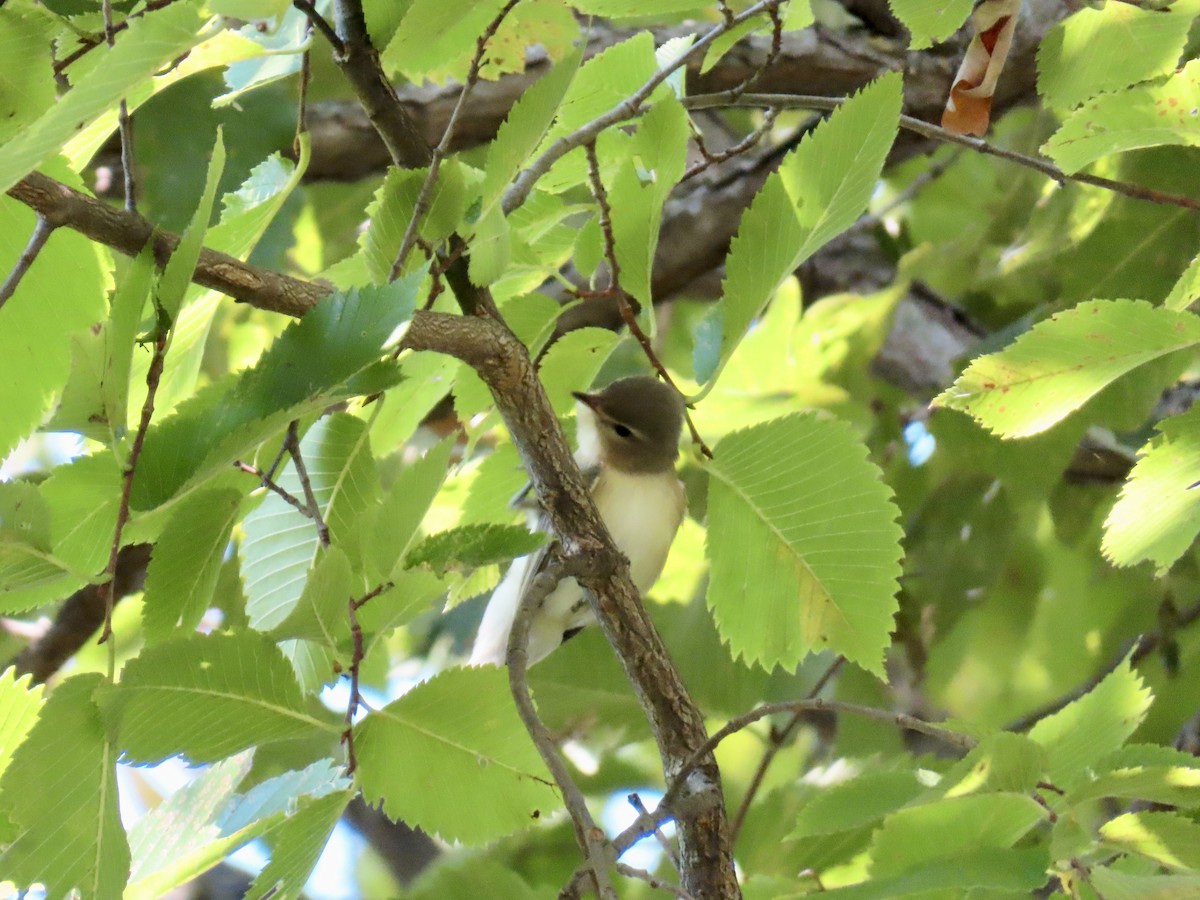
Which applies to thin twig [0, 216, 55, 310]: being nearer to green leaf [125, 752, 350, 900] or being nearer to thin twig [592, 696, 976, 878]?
green leaf [125, 752, 350, 900]

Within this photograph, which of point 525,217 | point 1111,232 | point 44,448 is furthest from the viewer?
point 44,448

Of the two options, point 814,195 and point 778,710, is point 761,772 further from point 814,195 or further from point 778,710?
point 814,195

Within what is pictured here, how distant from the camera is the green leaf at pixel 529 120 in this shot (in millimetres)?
1355

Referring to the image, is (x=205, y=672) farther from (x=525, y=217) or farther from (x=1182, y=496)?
(x=1182, y=496)

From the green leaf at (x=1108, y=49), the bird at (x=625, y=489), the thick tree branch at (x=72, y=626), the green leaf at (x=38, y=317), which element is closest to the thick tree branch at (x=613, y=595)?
the green leaf at (x=38, y=317)

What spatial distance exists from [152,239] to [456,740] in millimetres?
623

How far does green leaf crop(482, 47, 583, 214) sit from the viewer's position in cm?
136

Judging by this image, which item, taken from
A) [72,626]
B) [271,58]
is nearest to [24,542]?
[271,58]

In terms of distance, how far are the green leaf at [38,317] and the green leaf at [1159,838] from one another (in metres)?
1.26

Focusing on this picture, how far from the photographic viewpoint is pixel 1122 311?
1.42 m

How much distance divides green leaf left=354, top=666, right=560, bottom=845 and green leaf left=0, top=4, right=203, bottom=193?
677 millimetres

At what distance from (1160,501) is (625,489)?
165 centimetres

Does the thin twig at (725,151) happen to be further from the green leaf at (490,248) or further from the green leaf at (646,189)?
the green leaf at (490,248)

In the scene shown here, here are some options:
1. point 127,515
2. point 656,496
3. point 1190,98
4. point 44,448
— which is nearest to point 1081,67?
point 1190,98
